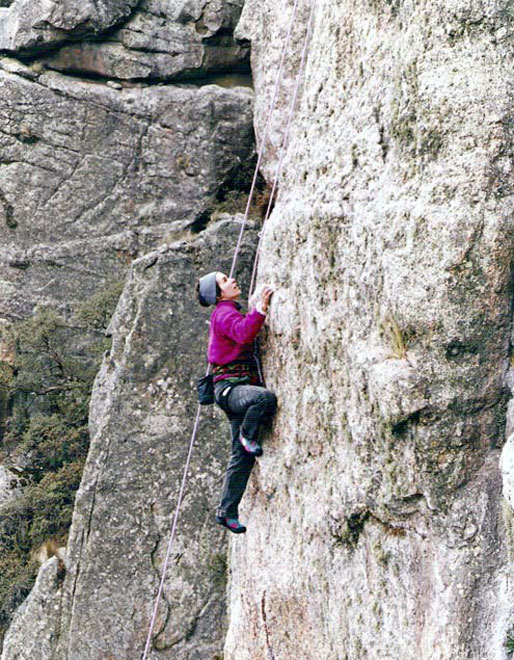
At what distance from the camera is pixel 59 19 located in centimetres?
1504

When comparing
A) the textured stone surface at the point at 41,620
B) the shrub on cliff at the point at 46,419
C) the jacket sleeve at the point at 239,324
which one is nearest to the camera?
the jacket sleeve at the point at 239,324

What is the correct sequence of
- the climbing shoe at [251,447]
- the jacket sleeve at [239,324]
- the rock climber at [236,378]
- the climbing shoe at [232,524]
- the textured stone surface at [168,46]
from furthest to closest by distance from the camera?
the textured stone surface at [168,46]
the climbing shoe at [232,524]
the climbing shoe at [251,447]
the rock climber at [236,378]
the jacket sleeve at [239,324]

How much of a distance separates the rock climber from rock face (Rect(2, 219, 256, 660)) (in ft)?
7.02

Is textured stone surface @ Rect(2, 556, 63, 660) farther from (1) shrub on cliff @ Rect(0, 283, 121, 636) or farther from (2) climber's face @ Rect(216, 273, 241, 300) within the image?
(2) climber's face @ Rect(216, 273, 241, 300)

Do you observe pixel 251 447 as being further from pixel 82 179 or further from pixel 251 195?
pixel 82 179

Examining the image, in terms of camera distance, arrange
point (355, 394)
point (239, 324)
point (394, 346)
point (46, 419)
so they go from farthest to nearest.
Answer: point (46, 419) < point (239, 324) < point (355, 394) < point (394, 346)

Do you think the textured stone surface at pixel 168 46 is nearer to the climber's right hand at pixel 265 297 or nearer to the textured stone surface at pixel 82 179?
the textured stone surface at pixel 82 179

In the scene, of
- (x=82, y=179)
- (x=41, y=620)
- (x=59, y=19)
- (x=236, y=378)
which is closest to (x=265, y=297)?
(x=236, y=378)

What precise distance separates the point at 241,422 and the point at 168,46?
23.9ft

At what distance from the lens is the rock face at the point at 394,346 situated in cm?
723

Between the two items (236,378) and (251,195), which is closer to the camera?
(236,378)

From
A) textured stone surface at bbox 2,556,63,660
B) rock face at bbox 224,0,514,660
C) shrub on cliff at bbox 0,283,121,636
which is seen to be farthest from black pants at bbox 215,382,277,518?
shrub on cliff at bbox 0,283,121,636

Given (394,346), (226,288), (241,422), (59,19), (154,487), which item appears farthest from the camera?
(59,19)

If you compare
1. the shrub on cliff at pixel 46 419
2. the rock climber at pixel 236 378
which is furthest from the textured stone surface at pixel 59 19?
the rock climber at pixel 236 378
